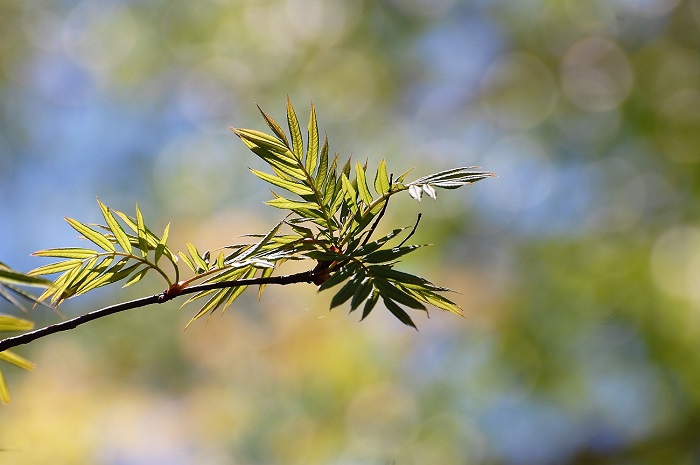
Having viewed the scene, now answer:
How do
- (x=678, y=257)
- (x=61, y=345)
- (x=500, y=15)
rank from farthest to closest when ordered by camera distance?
(x=500, y=15) < (x=61, y=345) < (x=678, y=257)

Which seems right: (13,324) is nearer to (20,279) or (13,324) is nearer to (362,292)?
(20,279)

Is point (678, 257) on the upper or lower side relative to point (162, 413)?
upper

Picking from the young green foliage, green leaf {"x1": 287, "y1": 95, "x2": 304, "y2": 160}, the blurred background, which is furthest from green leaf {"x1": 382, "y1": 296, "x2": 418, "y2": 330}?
the blurred background

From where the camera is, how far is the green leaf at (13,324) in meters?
0.36

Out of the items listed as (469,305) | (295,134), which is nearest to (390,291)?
(295,134)

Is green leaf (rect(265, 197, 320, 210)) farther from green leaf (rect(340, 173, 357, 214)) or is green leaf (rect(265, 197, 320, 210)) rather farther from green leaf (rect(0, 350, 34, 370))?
green leaf (rect(0, 350, 34, 370))

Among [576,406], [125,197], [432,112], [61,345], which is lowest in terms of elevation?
[576,406]

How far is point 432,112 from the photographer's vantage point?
11.8 feet

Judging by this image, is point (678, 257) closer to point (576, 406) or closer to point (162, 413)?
point (576, 406)

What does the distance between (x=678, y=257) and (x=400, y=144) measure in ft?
4.22

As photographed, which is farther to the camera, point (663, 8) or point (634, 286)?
point (663, 8)

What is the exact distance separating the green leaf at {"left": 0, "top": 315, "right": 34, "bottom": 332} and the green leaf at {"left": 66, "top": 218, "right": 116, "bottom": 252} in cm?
10

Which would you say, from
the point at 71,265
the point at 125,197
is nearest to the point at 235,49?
the point at 125,197

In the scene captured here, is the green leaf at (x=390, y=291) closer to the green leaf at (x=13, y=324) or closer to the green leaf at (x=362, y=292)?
the green leaf at (x=362, y=292)
